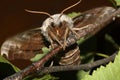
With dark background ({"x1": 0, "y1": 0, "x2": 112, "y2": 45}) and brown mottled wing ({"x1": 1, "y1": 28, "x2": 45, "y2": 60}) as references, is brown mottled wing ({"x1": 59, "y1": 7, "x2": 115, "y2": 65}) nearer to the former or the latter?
brown mottled wing ({"x1": 1, "y1": 28, "x2": 45, "y2": 60})

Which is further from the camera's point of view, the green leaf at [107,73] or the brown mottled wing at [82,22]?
the brown mottled wing at [82,22]

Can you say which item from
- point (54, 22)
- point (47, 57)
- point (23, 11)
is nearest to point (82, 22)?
point (54, 22)

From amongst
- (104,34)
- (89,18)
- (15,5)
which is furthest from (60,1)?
(89,18)

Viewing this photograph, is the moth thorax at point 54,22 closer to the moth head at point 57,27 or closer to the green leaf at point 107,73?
the moth head at point 57,27

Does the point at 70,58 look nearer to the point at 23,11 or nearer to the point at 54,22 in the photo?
the point at 54,22

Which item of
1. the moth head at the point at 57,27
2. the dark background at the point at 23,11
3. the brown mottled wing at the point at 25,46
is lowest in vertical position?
the dark background at the point at 23,11

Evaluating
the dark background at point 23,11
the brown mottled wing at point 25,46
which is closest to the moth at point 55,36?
the brown mottled wing at point 25,46
